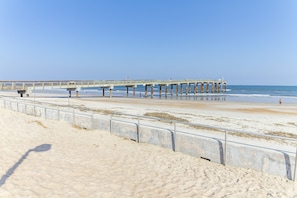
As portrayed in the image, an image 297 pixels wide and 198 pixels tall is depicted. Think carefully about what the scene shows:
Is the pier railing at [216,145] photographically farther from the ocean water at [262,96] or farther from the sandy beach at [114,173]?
the ocean water at [262,96]

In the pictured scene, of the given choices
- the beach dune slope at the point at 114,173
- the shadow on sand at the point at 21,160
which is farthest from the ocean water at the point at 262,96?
the shadow on sand at the point at 21,160

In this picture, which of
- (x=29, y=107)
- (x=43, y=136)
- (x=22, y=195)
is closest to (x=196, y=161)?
(x=22, y=195)

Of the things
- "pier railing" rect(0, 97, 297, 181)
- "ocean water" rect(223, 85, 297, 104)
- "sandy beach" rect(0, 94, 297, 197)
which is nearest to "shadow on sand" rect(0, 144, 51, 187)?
"sandy beach" rect(0, 94, 297, 197)

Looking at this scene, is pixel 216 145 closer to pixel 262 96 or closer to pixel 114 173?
pixel 114 173

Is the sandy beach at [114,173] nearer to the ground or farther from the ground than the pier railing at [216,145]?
nearer to the ground

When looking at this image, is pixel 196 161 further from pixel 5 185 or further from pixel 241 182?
pixel 5 185

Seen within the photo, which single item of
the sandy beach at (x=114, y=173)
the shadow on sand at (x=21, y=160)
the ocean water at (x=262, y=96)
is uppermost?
the shadow on sand at (x=21, y=160)

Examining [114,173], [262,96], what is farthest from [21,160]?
[262,96]

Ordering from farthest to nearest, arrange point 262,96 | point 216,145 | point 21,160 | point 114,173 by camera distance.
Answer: point 262,96 → point 216,145 → point 21,160 → point 114,173

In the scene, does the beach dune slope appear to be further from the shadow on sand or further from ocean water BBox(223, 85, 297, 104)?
ocean water BBox(223, 85, 297, 104)

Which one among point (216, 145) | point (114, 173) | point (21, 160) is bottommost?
point (114, 173)

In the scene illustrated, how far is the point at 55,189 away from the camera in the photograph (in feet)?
15.7

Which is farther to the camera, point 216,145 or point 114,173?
point 216,145

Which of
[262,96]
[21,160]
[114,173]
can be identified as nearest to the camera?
[114,173]
